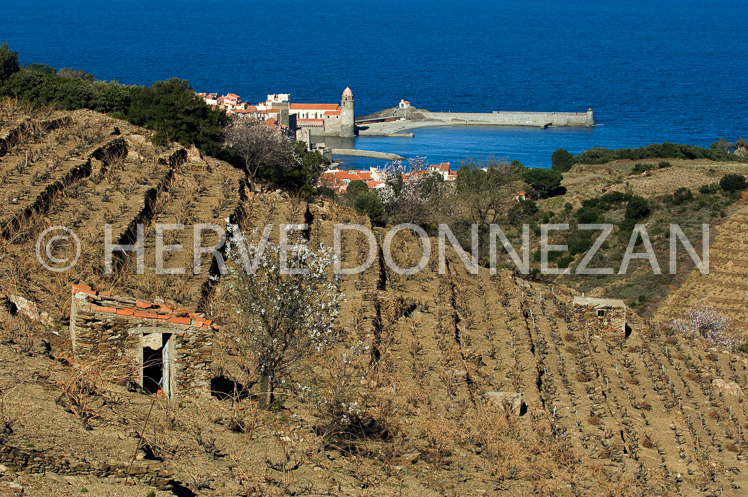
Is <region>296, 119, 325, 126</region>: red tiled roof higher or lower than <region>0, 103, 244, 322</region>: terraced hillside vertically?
higher

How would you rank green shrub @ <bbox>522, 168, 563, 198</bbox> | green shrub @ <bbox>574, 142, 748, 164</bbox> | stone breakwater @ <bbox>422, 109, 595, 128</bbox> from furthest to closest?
1. stone breakwater @ <bbox>422, 109, 595, 128</bbox>
2. green shrub @ <bbox>574, 142, 748, 164</bbox>
3. green shrub @ <bbox>522, 168, 563, 198</bbox>

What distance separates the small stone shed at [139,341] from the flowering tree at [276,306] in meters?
0.58

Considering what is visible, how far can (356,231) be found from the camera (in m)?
18.1

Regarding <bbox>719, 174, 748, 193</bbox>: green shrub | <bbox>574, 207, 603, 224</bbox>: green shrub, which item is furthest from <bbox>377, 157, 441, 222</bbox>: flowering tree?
<bbox>719, 174, 748, 193</bbox>: green shrub

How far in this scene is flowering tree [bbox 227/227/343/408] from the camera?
9109mm

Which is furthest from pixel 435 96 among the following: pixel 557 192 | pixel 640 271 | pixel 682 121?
pixel 640 271

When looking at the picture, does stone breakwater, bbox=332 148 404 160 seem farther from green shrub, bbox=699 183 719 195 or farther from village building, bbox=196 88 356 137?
green shrub, bbox=699 183 719 195

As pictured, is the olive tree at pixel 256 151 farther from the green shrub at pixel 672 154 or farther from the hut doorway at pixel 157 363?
the green shrub at pixel 672 154

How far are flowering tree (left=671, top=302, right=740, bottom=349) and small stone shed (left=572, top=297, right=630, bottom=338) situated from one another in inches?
322

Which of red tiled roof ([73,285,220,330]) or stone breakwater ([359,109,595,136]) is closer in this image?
red tiled roof ([73,285,220,330])

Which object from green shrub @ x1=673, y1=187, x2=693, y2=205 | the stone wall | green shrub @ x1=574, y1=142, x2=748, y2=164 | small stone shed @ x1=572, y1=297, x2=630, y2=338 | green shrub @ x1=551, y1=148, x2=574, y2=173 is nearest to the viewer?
the stone wall

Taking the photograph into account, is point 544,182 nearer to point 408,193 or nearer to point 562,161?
point 562,161

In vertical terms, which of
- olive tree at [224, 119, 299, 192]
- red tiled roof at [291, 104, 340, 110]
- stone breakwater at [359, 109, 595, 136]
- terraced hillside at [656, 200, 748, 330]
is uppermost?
red tiled roof at [291, 104, 340, 110]

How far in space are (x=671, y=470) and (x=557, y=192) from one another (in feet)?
Answer: 152
